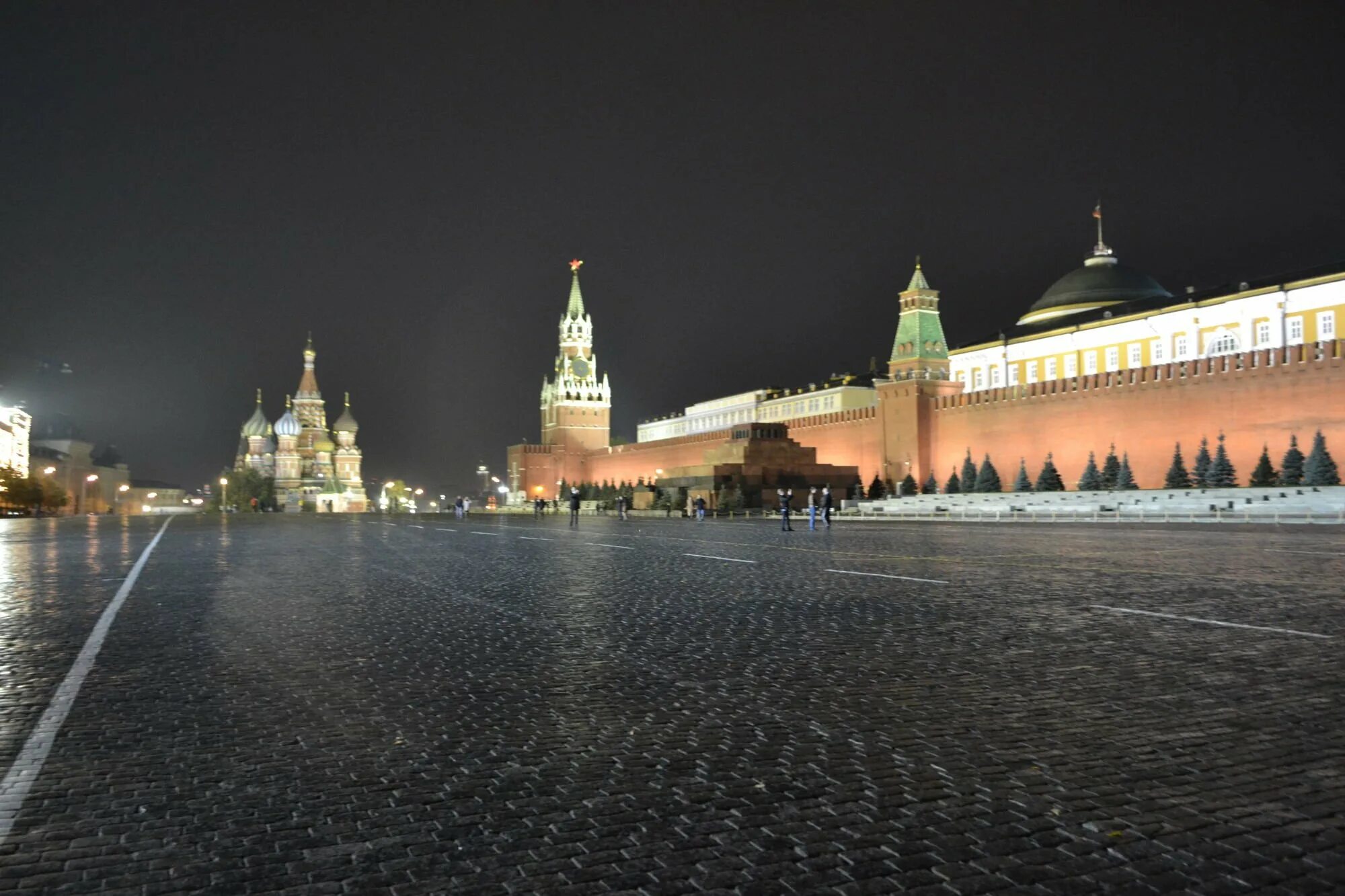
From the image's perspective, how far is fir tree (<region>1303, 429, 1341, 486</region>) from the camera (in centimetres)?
2722

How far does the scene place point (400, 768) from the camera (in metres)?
2.88

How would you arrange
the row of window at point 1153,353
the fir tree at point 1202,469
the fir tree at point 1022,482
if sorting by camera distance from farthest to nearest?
the row of window at point 1153,353 → the fir tree at point 1022,482 → the fir tree at point 1202,469

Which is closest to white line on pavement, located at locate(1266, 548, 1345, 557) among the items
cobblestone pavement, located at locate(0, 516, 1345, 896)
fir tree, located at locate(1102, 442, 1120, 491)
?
cobblestone pavement, located at locate(0, 516, 1345, 896)

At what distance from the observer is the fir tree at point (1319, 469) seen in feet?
89.3

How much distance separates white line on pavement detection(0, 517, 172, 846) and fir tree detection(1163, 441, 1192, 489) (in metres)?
31.5

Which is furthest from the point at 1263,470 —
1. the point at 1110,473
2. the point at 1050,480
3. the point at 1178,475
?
the point at 1050,480

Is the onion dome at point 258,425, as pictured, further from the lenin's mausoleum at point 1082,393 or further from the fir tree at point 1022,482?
the fir tree at point 1022,482

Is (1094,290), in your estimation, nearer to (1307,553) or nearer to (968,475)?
(968,475)

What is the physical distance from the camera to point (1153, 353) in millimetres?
45812

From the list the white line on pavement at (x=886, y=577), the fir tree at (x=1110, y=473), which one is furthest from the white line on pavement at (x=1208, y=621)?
the fir tree at (x=1110, y=473)

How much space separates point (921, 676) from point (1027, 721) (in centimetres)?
80

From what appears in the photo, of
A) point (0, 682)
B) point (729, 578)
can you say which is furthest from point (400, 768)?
point (729, 578)

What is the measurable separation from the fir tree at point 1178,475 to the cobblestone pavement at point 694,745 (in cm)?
2657

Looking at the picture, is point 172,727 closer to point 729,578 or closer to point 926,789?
point 926,789
